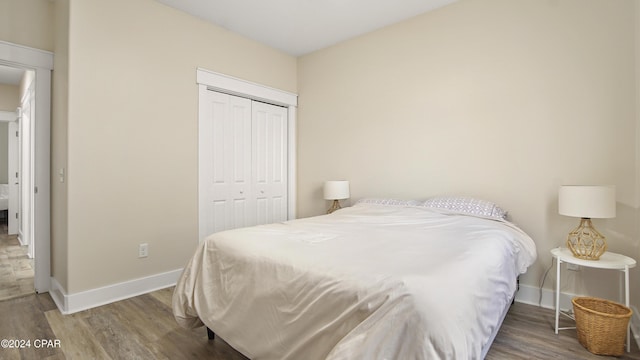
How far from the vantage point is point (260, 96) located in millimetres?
3766

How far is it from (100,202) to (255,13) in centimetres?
229

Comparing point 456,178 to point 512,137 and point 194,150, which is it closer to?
point 512,137

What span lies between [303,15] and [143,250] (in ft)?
9.08

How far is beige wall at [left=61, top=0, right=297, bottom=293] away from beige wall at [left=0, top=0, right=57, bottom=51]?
60 cm

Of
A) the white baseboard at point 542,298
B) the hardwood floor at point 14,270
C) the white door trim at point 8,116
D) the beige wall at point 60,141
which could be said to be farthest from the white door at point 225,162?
the white door trim at point 8,116

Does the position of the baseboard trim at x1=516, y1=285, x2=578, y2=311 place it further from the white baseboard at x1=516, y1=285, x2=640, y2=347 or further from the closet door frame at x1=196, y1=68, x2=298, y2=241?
the closet door frame at x1=196, y1=68, x2=298, y2=241

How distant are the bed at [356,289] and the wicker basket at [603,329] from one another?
43 centimetres

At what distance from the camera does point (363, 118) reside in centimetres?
360

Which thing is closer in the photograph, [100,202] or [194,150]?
[100,202]

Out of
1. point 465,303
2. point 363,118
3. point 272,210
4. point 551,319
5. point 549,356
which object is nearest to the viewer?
point 465,303

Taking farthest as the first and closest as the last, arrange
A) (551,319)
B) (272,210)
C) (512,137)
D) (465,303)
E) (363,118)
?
(272,210)
(363,118)
(512,137)
(551,319)
(465,303)

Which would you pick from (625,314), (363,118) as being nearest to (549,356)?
(625,314)

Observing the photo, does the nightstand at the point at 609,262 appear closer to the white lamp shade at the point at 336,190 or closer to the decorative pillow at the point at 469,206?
the decorative pillow at the point at 469,206

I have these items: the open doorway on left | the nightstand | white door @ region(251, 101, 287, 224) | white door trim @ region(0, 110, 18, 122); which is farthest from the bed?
white door trim @ region(0, 110, 18, 122)
